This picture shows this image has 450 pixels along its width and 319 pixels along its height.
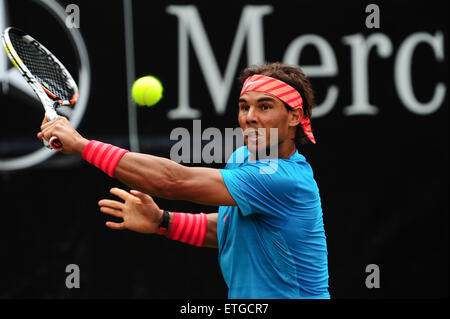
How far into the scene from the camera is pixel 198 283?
16.1 feet

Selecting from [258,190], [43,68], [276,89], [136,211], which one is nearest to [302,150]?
[276,89]

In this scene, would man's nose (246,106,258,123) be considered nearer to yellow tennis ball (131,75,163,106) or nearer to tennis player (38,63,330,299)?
tennis player (38,63,330,299)

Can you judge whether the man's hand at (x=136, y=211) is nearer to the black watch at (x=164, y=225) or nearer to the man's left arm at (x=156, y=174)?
the black watch at (x=164, y=225)

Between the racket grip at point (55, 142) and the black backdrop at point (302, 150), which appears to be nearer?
the racket grip at point (55, 142)

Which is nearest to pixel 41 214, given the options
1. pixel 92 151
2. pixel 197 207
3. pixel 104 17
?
pixel 197 207

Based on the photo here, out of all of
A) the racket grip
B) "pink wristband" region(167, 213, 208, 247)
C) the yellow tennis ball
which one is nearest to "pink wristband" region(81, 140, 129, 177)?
the racket grip

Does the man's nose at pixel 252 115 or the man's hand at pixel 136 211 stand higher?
the man's nose at pixel 252 115

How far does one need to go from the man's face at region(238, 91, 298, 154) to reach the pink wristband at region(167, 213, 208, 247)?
0.62m

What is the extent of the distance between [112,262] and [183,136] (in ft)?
3.90

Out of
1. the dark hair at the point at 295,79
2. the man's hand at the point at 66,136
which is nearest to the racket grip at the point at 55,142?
the man's hand at the point at 66,136

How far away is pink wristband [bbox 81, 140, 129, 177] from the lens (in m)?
2.63

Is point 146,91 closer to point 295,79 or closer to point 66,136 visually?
point 295,79

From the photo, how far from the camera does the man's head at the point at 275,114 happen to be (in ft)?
9.94
